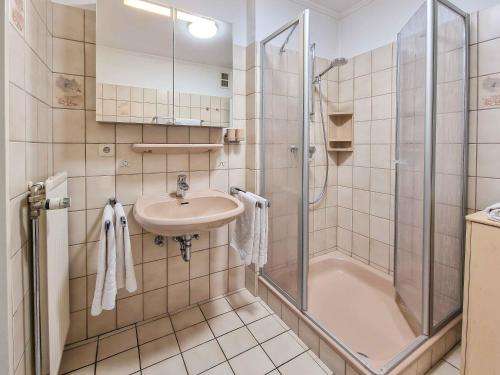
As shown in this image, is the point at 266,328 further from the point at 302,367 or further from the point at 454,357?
the point at 454,357

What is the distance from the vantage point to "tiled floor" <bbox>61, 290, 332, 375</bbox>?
1.27m

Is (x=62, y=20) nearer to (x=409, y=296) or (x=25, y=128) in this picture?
(x=25, y=128)

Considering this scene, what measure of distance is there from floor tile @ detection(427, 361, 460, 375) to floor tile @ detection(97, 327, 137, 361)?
1.54 metres

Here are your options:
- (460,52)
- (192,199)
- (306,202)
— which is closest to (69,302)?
(192,199)

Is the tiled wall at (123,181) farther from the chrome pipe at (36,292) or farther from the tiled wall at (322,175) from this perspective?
the tiled wall at (322,175)

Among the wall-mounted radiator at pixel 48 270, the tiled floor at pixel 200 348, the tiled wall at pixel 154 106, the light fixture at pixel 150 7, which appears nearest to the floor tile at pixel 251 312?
the tiled floor at pixel 200 348

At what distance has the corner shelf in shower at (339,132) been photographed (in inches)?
82.5

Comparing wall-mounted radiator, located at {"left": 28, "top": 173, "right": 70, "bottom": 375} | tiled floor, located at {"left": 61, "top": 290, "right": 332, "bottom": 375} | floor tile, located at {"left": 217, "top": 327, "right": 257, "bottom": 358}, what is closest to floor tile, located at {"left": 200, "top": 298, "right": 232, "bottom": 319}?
tiled floor, located at {"left": 61, "top": 290, "right": 332, "bottom": 375}

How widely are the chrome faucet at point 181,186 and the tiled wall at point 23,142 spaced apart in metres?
0.64

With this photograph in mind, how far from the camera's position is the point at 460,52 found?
1.35 meters

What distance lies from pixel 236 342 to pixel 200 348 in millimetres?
199

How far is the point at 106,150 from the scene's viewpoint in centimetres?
141

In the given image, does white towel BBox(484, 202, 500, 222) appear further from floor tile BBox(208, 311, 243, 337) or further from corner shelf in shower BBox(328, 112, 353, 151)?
floor tile BBox(208, 311, 243, 337)

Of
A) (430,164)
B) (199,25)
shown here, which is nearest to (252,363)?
(430,164)
